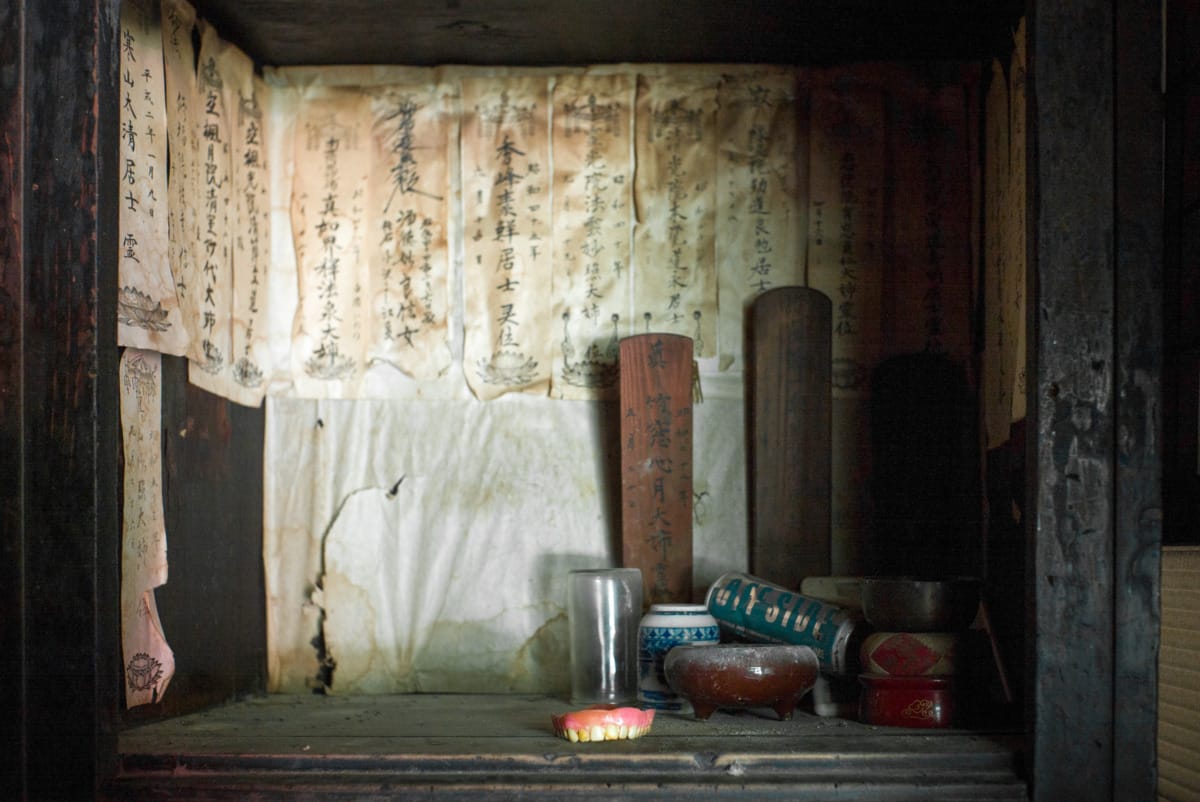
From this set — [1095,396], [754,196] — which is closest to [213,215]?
[754,196]

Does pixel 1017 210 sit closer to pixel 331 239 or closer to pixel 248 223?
pixel 331 239

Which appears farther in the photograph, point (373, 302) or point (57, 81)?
point (373, 302)

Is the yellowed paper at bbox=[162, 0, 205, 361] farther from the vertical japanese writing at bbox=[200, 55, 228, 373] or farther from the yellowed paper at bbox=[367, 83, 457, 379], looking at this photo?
the yellowed paper at bbox=[367, 83, 457, 379]

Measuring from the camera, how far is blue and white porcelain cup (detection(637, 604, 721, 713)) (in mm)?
2717

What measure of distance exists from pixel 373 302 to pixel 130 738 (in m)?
1.37

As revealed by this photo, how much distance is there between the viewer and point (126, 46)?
8.49ft

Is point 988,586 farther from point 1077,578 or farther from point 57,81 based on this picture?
point 57,81

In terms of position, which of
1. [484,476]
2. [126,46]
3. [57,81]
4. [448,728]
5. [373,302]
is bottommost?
[448,728]

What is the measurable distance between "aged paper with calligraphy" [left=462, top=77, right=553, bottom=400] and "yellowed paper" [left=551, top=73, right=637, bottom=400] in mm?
41

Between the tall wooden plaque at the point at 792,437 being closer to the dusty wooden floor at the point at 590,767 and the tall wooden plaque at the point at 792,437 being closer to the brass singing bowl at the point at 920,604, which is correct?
the brass singing bowl at the point at 920,604

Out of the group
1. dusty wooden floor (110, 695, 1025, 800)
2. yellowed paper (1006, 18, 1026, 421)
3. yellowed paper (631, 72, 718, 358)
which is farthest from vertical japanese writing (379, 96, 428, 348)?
yellowed paper (1006, 18, 1026, 421)

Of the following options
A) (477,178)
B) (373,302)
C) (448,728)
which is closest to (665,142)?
(477,178)

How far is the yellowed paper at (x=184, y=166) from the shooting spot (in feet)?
9.12

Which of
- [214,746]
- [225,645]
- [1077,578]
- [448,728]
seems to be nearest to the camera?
[1077,578]
